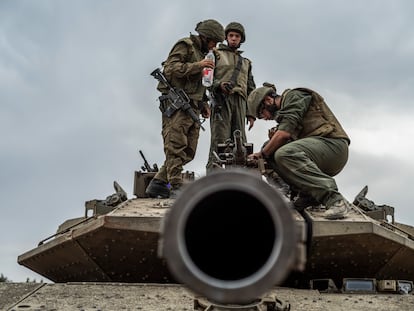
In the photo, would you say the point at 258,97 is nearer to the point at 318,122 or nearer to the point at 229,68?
the point at 318,122

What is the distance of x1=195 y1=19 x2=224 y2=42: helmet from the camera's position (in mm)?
8797

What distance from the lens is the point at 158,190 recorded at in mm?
8352

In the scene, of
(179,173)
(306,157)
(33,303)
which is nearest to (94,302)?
(33,303)

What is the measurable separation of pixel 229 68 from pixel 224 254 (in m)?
6.59

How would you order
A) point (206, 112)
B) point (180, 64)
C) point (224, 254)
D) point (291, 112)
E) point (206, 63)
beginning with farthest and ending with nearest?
point (206, 112) < point (180, 64) < point (206, 63) < point (291, 112) < point (224, 254)

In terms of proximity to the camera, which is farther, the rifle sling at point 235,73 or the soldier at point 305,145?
the rifle sling at point 235,73

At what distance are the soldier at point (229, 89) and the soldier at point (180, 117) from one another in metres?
0.48

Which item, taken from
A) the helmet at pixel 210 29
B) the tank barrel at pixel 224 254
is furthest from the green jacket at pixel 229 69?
the tank barrel at pixel 224 254

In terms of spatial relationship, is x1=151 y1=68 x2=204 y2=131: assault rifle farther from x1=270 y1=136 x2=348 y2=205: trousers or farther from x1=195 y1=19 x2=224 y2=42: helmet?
x1=270 y1=136 x2=348 y2=205: trousers

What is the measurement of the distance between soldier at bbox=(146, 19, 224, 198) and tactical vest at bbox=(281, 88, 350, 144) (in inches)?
83.6

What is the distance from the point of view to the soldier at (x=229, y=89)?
9.19m

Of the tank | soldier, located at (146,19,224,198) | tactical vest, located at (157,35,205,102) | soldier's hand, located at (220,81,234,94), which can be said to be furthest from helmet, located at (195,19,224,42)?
the tank

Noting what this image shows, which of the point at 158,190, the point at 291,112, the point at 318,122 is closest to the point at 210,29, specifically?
the point at 158,190

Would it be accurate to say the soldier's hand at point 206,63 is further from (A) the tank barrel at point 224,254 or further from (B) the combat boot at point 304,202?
(A) the tank barrel at point 224,254
